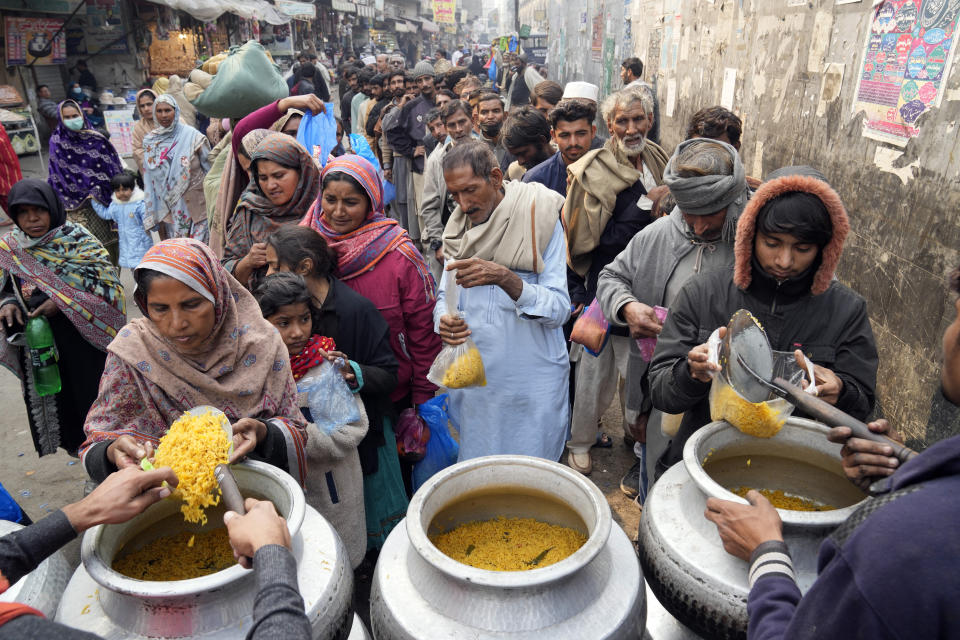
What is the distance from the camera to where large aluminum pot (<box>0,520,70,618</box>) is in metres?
1.50

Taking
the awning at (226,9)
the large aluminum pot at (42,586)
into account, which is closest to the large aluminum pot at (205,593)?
the large aluminum pot at (42,586)

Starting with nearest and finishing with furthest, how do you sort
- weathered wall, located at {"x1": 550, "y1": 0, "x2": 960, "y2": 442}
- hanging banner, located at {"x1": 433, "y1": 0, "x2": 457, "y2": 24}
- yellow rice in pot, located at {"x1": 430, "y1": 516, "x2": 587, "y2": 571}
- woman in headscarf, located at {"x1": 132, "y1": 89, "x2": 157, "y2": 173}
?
1. yellow rice in pot, located at {"x1": 430, "y1": 516, "x2": 587, "y2": 571}
2. weathered wall, located at {"x1": 550, "y1": 0, "x2": 960, "y2": 442}
3. woman in headscarf, located at {"x1": 132, "y1": 89, "x2": 157, "y2": 173}
4. hanging banner, located at {"x1": 433, "y1": 0, "x2": 457, "y2": 24}

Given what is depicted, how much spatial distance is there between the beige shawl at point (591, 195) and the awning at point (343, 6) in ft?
125

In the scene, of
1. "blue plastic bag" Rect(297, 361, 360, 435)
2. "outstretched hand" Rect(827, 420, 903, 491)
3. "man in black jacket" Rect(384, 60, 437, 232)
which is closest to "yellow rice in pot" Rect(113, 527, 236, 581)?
"blue plastic bag" Rect(297, 361, 360, 435)

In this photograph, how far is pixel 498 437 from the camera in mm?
3059

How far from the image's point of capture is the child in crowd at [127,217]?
21.1 ft

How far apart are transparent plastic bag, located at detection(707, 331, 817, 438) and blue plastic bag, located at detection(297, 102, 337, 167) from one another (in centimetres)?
387

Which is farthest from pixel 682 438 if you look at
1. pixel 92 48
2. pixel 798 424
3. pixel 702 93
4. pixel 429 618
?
pixel 92 48

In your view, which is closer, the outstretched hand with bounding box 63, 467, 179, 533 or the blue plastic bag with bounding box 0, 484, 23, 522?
the outstretched hand with bounding box 63, 467, 179, 533

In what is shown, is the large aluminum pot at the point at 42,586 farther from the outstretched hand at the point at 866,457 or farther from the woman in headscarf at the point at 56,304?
the woman in headscarf at the point at 56,304

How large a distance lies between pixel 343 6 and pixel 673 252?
4079cm

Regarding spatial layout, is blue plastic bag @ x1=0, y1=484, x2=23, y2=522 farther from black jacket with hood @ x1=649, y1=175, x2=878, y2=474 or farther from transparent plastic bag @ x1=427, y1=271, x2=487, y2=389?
black jacket with hood @ x1=649, y1=175, x2=878, y2=474

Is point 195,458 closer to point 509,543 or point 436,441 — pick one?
point 509,543

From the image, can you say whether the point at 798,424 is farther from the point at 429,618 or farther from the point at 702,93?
the point at 702,93
